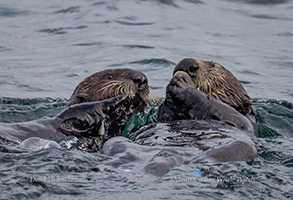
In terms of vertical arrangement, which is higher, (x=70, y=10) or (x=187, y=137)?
(x=187, y=137)

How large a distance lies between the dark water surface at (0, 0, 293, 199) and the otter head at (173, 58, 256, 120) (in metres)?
0.50

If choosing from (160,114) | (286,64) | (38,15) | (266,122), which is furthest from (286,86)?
(38,15)

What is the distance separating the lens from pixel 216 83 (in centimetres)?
589

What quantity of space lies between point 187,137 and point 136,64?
6.25 m

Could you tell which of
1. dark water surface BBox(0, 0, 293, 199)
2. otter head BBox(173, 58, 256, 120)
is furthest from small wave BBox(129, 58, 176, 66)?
otter head BBox(173, 58, 256, 120)

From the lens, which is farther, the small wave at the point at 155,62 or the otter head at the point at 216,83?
the small wave at the point at 155,62

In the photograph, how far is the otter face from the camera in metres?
5.77

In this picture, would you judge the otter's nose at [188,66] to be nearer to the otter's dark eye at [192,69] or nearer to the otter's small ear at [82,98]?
the otter's dark eye at [192,69]

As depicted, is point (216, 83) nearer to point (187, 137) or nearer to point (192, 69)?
point (192, 69)

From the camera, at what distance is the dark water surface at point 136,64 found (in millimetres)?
3598

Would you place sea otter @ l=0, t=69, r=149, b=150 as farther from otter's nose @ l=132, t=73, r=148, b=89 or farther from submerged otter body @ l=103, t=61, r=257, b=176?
submerged otter body @ l=103, t=61, r=257, b=176

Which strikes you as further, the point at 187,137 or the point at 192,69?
the point at 192,69

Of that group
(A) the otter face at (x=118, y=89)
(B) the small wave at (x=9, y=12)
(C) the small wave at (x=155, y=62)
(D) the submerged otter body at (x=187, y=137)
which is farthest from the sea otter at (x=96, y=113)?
(B) the small wave at (x=9, y=12)

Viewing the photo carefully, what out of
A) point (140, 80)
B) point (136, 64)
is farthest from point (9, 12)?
point (140, 80)
